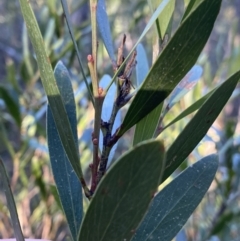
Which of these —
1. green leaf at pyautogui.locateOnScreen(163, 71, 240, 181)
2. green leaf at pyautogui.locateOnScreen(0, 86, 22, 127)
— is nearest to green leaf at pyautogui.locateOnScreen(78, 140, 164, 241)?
green leaf at pyautogui.locateOnScreen(163, 71, 240, 181)

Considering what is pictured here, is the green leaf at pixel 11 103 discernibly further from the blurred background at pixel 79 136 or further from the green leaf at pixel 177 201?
the green leaf at pixel 177 201

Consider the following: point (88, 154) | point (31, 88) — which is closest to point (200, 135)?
point (88, 154)

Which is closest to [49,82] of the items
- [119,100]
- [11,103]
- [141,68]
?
[119,100]

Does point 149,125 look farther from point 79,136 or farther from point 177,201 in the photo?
point 79,136

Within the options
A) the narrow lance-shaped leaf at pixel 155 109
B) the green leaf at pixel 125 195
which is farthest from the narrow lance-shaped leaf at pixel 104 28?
the green leaf at pixel 125 195

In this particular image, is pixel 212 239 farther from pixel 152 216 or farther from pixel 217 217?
pixel 152 216
